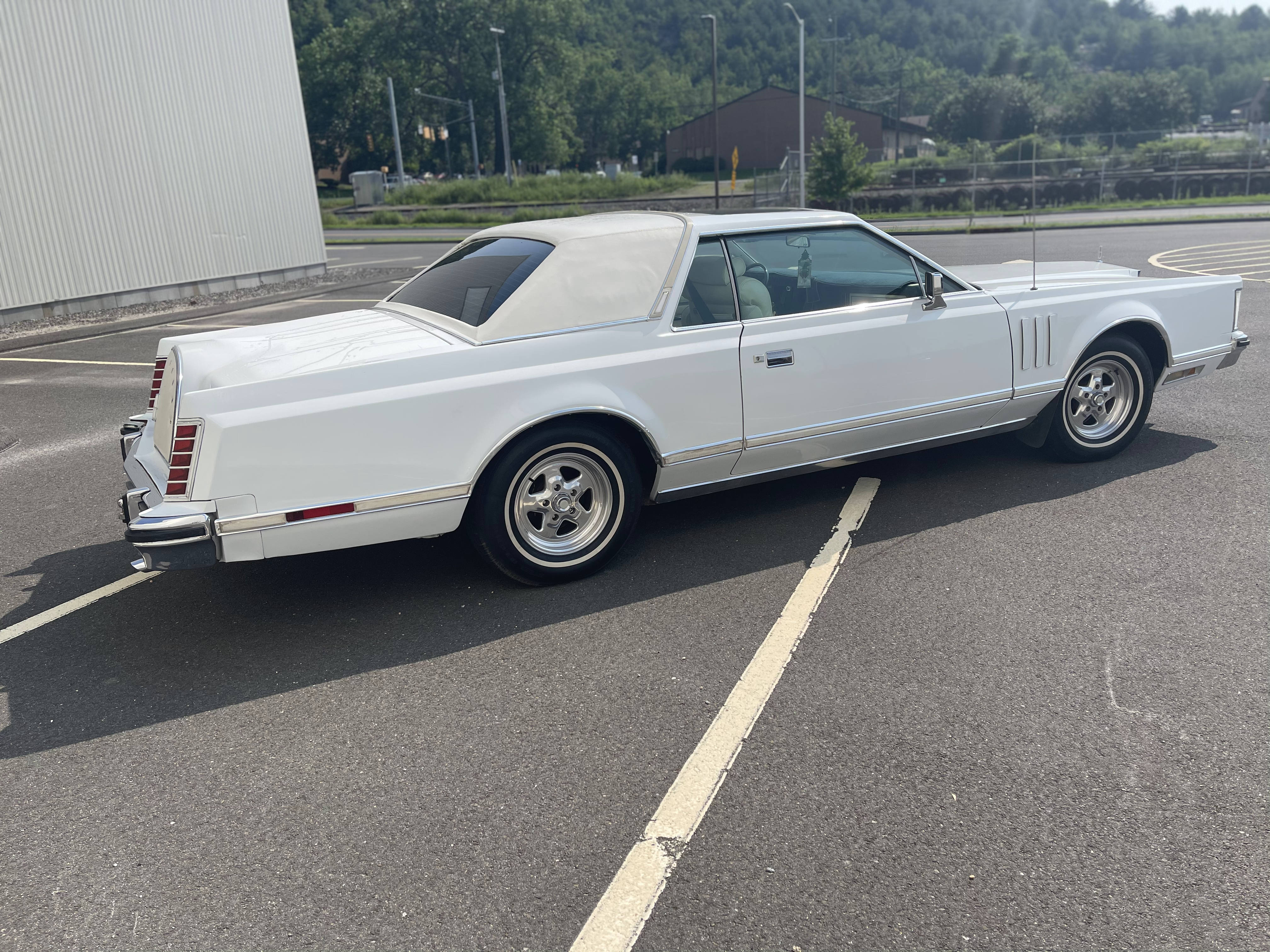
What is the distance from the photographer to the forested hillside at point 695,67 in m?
83.6

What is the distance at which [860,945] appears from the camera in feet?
7.80

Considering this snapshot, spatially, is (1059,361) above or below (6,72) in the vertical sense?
below

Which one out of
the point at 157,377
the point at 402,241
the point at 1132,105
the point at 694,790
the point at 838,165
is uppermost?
the point at 1132,105

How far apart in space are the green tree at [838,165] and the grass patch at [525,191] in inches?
753

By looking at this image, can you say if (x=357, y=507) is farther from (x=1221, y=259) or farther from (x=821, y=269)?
(x=1221, y=259)

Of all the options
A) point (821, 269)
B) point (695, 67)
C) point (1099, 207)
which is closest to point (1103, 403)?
point (821, 269)

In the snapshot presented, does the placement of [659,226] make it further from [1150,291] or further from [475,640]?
[1150,291]

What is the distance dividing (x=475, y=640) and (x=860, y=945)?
2076 millimetres

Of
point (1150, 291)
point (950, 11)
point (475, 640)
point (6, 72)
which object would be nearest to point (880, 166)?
point (6, 72)

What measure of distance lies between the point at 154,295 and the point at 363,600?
14.3 metres

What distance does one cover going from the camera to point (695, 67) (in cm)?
14838

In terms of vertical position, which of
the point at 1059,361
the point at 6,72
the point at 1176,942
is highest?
the point at 6,72

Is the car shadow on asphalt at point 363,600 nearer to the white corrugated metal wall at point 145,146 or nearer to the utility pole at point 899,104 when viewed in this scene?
the white corrugated metal wall at point 145,146

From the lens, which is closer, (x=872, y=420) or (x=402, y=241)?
(x=872, y=420)
